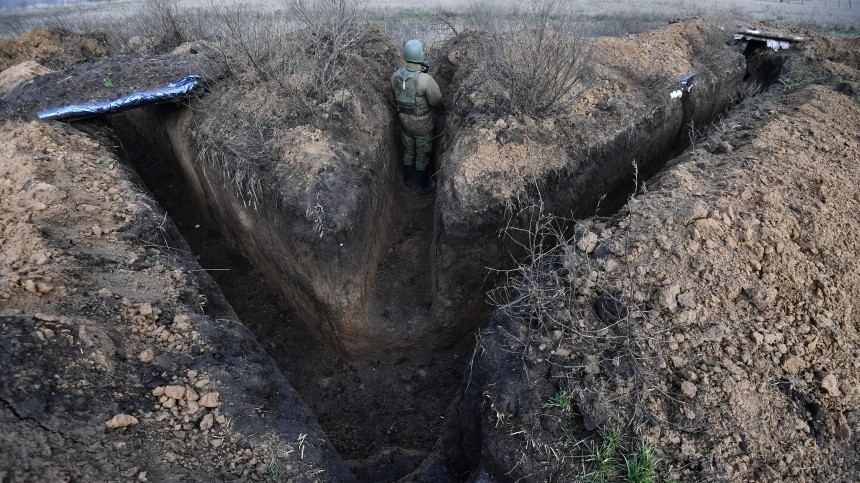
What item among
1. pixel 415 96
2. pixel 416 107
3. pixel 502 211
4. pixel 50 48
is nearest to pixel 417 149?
pixel 416 107

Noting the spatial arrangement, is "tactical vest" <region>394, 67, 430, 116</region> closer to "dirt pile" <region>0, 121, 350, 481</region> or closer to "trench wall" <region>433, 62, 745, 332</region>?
"trench wall" <region>433, 62, 745, 332</region>

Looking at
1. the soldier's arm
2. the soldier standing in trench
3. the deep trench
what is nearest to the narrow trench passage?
the deep trench

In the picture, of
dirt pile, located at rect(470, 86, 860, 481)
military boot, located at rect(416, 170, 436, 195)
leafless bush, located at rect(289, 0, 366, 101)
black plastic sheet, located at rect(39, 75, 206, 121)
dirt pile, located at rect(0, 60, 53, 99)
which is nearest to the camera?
dirt pile, located at rect(470, 86, 860, 481)

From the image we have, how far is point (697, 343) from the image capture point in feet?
9.46

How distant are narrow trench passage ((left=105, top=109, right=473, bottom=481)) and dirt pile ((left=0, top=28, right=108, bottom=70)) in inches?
131

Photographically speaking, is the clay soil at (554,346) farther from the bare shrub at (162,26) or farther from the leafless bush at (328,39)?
the bare shrub at (162,26)

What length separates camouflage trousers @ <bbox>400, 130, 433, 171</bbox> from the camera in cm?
570

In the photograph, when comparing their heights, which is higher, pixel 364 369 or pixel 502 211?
pixel 502 211

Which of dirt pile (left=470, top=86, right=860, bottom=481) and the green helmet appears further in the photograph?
the green helmet

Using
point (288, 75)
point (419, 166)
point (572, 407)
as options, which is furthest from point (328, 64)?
point (572, 407)

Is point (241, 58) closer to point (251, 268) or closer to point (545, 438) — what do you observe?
point (251, 268)

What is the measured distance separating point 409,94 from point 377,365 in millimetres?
2899

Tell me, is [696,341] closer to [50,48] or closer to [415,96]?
[415,96]

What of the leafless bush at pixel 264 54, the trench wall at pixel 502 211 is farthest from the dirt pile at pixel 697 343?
the leafless bush at pixel 264 54
